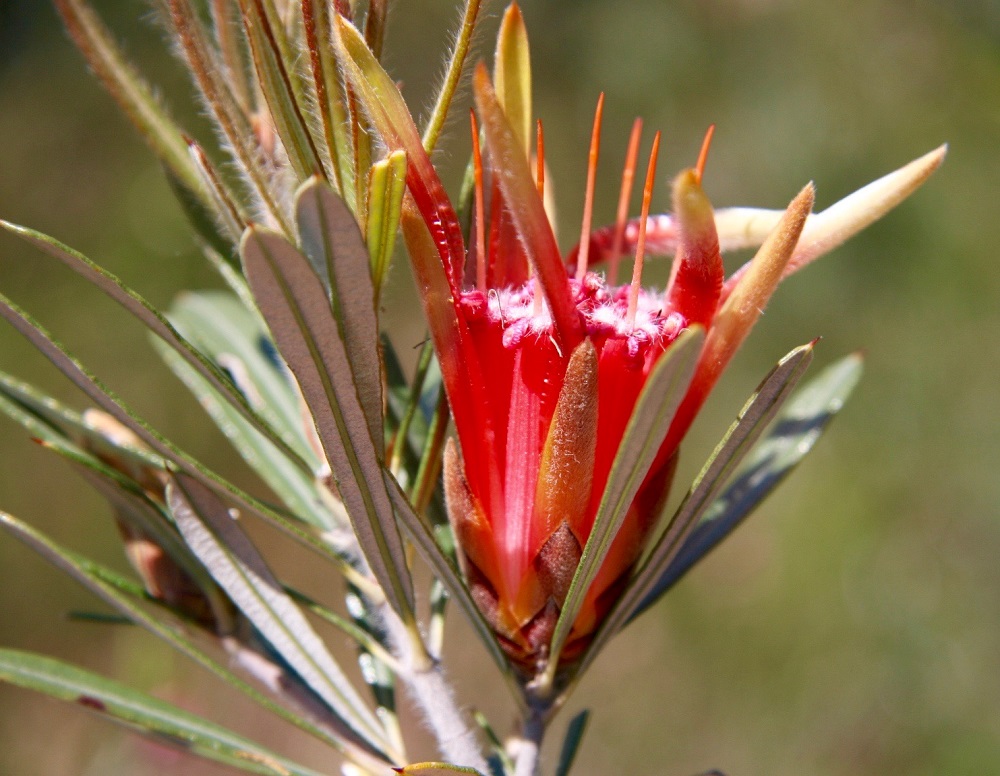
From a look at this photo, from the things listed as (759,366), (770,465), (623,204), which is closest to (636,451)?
(623,204)

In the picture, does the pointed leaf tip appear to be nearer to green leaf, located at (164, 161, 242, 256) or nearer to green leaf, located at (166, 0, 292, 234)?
green leaf, located at (166, 0, 292, 234)

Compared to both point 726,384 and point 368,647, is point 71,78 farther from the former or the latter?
point 368,647

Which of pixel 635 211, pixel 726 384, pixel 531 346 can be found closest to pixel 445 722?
pixel 531 346

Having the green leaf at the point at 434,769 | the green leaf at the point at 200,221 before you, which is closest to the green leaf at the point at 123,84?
the green leaf at the point at 200,221

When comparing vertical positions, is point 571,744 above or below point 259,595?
below

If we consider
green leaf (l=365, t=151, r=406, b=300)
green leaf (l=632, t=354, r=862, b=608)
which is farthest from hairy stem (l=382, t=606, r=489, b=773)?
green leaf (l=365, t=151, r=406, b=300)

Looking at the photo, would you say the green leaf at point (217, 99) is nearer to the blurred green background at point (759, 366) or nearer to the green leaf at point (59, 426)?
the green leaf at point (59, 426)

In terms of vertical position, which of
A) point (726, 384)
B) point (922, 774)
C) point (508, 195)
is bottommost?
point (922, 774)

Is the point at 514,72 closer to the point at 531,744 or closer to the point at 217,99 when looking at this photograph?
the point at 217,99
